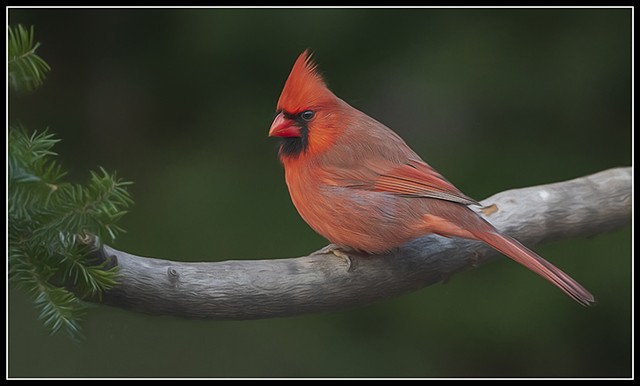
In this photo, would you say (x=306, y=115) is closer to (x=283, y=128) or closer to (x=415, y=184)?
(x=283, y=128)

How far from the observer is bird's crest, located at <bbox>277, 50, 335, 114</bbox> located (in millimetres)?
2080

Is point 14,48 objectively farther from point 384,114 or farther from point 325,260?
point 384,114

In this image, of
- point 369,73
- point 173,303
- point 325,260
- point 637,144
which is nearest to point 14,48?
point 173,303

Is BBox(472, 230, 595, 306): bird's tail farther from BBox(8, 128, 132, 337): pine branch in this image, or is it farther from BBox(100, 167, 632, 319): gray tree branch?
BBox(8, 128, 132, 337): pine branch

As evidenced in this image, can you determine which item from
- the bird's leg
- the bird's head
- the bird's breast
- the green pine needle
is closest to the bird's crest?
the bird's head

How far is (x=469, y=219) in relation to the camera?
6.78 ft

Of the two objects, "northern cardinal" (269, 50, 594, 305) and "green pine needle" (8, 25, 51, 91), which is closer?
"green pine needle" (8, 25, 51, 91)

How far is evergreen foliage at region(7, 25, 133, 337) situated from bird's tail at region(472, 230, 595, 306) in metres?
0.87

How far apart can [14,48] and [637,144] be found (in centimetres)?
273

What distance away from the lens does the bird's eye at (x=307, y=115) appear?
2.15m

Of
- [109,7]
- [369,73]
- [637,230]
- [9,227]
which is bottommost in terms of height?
[637,230]

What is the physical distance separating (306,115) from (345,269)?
38cm

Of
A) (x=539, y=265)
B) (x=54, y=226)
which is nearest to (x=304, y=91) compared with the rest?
(x=539, y=265)

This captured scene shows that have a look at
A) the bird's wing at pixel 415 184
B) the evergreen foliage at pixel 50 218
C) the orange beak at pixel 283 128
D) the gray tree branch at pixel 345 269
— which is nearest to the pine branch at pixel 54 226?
the evergreen foliage at pixel 50 218
